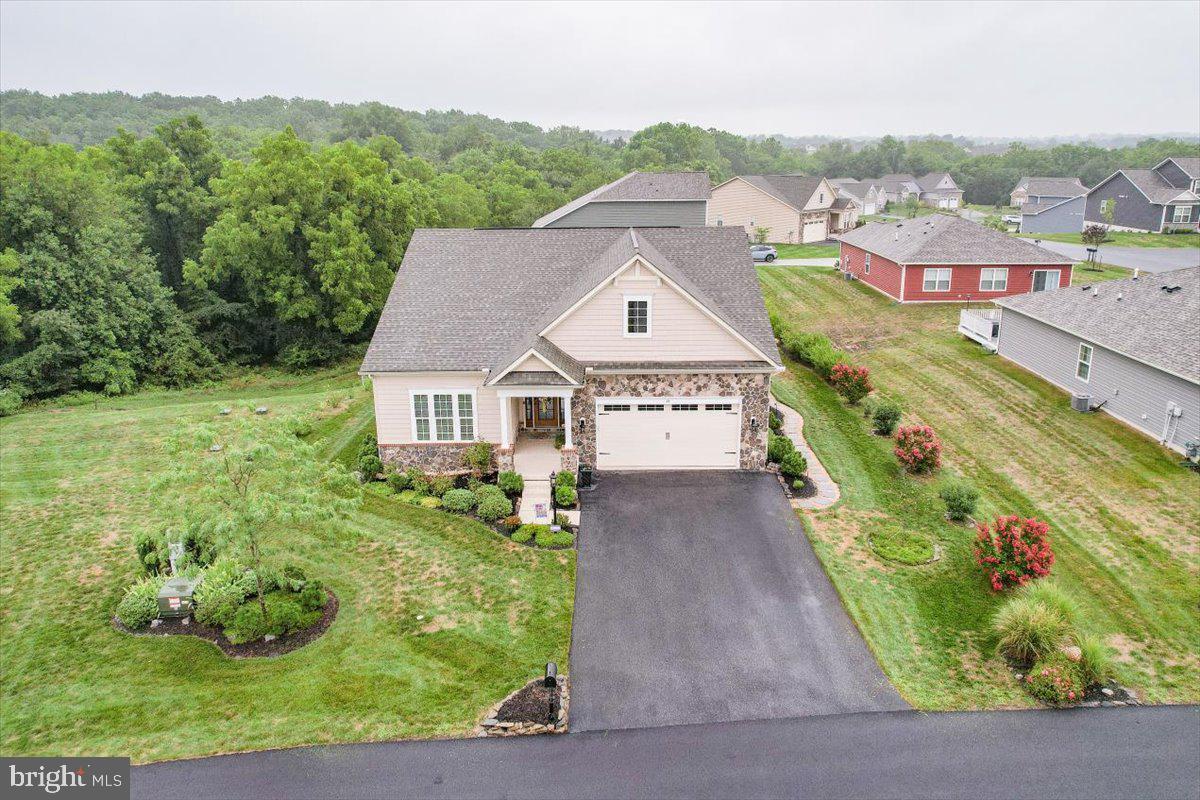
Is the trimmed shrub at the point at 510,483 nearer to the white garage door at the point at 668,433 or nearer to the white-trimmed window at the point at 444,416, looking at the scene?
the white-trimmed window at the point at 444,416

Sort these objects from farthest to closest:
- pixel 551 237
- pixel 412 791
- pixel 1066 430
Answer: pixel 551 237
pixel 1066 430
pixel 412 791

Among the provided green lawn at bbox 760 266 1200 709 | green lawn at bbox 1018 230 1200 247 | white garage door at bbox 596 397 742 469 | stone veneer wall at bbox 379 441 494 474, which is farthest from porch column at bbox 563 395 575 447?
green lawn at bbox 1018 230 1200 247

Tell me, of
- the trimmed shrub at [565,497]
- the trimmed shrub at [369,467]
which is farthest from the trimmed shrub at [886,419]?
the trimmed shrub at [369,467]

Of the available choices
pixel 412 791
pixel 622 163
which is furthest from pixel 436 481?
pixel 622 163

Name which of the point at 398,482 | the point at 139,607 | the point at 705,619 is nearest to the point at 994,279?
the point at 705,619

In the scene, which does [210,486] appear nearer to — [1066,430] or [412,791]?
[412,791]

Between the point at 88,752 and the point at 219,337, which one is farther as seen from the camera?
the point at 219,337

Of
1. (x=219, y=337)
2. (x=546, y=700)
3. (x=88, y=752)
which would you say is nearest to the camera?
(x=88, y=752)
